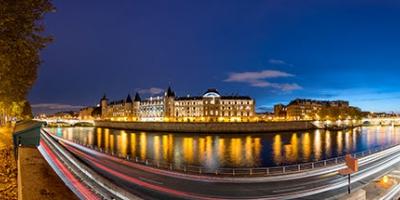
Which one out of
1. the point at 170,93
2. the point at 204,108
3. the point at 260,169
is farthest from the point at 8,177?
the point at 170,93

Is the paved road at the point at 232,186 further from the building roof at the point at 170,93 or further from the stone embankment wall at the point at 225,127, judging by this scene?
the building roof at the point at 170,93

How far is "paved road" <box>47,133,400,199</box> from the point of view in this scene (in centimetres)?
1881

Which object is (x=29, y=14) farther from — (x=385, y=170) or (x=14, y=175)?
(x=385, y=170)

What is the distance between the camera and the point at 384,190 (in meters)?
16.3

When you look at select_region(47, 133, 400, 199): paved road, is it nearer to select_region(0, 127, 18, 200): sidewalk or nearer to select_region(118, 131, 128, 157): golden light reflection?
select_region(0, 127, 18, 200): sidewalk

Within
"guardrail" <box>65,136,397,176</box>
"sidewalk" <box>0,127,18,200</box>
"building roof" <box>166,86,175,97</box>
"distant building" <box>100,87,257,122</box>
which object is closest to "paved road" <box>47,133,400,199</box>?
"guardrail" <box>65,136,397,176</box>

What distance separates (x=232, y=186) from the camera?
21469 millimetres

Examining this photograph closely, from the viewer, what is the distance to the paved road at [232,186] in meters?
18.8

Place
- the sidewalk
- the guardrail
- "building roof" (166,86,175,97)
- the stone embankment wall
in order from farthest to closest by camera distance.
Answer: "building roof" (166,86,175,97), the stone embankment wall, the guardrail, the sidewalk

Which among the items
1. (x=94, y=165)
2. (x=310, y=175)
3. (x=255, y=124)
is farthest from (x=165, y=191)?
(x=255, y=124)

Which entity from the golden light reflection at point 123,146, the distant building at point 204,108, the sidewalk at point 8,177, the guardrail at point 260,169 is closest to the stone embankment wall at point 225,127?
the distant building at point 204,108

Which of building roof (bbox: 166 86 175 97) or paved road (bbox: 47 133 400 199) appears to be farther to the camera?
building roof (bbox: 166 86 175 97)

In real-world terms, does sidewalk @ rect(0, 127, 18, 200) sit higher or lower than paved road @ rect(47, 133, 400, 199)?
higher

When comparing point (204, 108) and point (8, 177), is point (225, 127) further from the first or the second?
point (8, 177)
